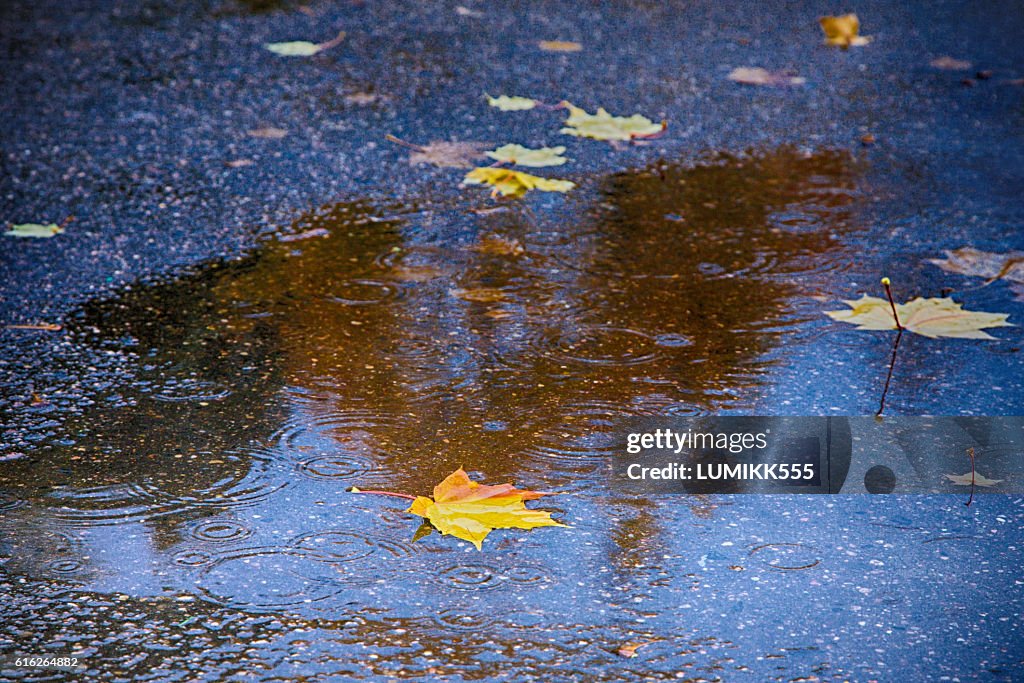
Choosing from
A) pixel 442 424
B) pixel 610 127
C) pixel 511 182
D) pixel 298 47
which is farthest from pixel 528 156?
pixel 442 424

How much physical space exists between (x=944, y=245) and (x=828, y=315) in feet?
2.20

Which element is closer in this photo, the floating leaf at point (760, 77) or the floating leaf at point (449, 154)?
the floating leaf at point (449, 154)

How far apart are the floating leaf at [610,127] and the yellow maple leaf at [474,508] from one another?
91.8 inches

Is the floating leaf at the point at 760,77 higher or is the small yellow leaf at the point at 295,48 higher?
the small yellow leaf at the point at 295,48

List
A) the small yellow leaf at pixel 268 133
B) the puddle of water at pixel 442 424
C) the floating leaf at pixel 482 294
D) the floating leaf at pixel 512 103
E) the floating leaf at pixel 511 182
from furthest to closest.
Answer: the floating leaf at pixel 512 103 → the small yellow leaf at pixel 268 133 → the floating leaf at pixel 511 182 → the floating leaf at pixel 482 294 → the puddle of water at pixel 442 424

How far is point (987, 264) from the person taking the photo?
347 centimetres

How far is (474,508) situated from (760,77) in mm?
3222

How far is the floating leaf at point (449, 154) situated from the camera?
4.16 m

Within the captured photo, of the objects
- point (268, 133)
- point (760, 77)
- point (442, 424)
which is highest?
point (760, 77)

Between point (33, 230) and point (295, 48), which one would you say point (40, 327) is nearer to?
point (33, 230)

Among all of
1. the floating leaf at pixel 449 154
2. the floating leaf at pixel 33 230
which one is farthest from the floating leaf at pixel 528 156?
the floating leaf at pixel 33 230

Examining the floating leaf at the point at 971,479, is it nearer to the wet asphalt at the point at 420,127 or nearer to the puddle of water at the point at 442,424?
the wet asphalt at the point at 420,127

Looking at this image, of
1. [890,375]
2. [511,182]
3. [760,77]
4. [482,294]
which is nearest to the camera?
[890,375]

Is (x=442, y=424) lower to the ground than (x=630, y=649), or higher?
higher
